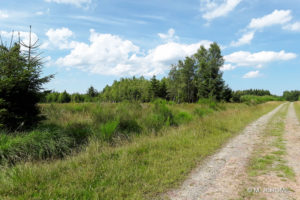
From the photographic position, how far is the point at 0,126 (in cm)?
613

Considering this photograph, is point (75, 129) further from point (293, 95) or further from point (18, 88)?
point (293, 95)

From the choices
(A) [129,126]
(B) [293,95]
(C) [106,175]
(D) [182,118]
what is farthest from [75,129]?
(B) [293,95]

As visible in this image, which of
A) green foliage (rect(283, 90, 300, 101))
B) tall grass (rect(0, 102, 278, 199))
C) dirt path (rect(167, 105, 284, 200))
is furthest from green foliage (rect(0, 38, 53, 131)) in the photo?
green foliage (rect(283, 90, 300, 101))

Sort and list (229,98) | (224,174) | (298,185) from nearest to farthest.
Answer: (298,185) < (224,174) < (229,98)

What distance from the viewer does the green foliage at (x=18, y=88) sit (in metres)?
6.37

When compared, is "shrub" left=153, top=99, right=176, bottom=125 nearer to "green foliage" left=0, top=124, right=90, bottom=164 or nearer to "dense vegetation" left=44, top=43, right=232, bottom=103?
"green foliage" left=0, top=124, right=90, bottom=164

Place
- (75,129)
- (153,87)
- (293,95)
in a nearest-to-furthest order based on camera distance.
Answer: (75,129) → (153,87) → (293,95)

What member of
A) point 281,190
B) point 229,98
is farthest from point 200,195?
point 229,98

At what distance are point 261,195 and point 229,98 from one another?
5832 centimetres

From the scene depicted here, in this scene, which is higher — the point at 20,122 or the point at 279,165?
the point at 20,122

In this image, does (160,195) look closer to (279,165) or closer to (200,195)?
(200,195)

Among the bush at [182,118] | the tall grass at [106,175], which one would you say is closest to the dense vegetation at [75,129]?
the bush at [182,118]

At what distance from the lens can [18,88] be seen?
670 cm

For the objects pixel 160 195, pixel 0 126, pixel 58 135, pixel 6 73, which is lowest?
pixel 160 195
